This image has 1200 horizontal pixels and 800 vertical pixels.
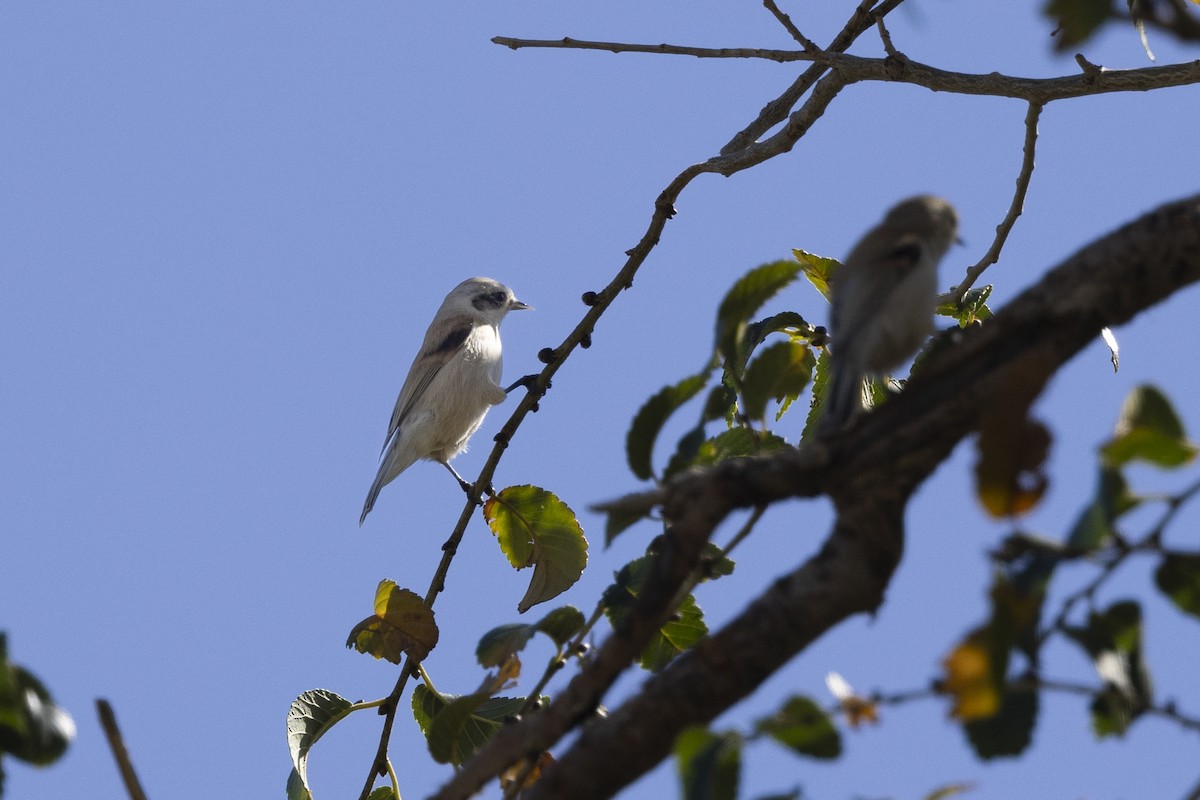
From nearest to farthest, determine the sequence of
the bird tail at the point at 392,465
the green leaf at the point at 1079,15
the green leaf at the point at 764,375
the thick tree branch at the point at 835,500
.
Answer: the green leaf at the point at 1079,15
the thick tree branch at the point at 835,500
the green leaf at the point at 764,375
the bird tail at the point at 392,465

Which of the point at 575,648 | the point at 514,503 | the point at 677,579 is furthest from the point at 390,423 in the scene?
the point at 677,579

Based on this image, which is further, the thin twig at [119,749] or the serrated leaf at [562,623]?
the serrated leaf at [562,623]

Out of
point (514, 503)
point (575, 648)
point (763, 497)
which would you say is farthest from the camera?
point (514, 503)

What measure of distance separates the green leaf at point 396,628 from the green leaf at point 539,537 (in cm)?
39

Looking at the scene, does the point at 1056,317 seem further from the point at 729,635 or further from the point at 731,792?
the point at 731,792

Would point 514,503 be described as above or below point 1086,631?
above

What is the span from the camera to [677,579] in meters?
1.91

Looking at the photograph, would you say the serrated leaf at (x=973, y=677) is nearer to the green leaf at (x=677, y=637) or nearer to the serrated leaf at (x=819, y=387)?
the green leaf at (x=677, y=637)

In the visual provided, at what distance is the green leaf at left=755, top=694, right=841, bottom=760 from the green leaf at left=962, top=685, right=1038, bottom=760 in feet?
1.00

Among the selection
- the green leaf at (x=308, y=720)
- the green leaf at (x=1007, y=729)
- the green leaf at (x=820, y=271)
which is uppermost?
the green leaf at (x=820, y=271)

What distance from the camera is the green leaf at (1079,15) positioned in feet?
4.18

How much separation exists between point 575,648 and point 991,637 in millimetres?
1318

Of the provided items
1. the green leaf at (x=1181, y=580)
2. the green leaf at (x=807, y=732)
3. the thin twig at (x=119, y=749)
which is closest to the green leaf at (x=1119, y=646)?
the green leaf at (x=1181, y=580)

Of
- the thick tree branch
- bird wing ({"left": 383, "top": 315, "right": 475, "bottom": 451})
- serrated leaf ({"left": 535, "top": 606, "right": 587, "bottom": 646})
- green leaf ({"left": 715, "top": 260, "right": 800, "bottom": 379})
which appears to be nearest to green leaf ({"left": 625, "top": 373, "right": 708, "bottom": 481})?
green leaf ({"left": 715, "top": 260, "right": 800, "bottom": 379})
